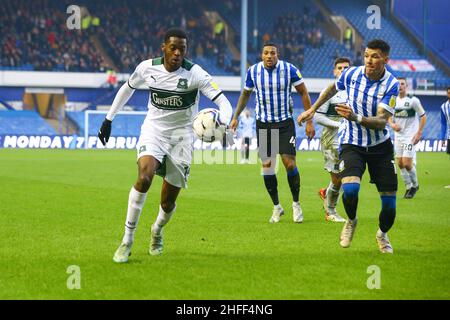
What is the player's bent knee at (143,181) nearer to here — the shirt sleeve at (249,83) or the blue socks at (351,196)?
the blue socks at (351,196)

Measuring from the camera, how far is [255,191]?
58.9 ft

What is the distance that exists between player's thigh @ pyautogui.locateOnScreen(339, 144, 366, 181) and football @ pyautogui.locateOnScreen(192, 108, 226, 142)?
4.95 ft

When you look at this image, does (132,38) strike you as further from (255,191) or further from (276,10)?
(255,191)

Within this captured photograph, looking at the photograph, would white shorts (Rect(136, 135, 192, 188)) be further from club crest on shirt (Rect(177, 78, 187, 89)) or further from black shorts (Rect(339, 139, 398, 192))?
black shorts (Rect(339, 139, 398, 192))

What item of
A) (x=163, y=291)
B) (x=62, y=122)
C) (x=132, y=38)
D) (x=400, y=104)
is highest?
(x=132, y=38)

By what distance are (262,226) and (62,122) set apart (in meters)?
33.4

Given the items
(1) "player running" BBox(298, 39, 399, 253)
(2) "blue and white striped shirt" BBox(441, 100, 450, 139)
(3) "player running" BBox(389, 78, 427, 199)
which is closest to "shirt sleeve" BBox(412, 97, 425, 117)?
(3) "player running" BBox(389, 78, 427, 199)

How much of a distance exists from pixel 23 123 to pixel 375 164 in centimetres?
3376

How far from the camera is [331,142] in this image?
43.7ft

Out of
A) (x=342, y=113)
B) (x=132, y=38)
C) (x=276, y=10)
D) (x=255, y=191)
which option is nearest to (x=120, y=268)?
(x=342, y=113)

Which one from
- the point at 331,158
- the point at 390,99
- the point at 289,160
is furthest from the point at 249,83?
the point at 390,99

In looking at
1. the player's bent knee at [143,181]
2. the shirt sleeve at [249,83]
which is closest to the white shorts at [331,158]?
the shirt sleeve at [249,83]

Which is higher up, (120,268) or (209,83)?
(209,83)

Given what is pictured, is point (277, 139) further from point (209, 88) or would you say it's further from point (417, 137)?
point (417, 137)
